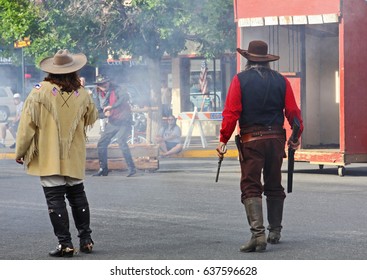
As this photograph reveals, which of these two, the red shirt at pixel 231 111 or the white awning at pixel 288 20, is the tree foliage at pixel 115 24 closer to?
the white awning at pixel 288 20

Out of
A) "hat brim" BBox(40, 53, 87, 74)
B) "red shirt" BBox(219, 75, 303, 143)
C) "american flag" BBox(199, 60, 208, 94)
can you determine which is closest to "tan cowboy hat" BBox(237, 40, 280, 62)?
"red shirt" BBox(219, 75, 303, 143)

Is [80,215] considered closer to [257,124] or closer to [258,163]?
[258,163]

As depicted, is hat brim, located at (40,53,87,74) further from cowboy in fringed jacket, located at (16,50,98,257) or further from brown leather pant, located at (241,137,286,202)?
brown leather pant, located at (241,137,286,202)

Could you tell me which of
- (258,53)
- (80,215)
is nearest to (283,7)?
(258,53)

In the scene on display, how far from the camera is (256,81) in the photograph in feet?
30.3

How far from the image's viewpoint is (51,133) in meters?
8.98

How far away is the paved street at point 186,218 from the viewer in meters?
9.09

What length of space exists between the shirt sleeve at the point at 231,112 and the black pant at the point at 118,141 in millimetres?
8328

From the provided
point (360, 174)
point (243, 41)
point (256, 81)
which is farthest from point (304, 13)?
point (256, 81)

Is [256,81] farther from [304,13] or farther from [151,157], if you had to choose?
[151,157]

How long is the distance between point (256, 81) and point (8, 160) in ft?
45.5

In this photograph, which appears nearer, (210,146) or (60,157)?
(60,157)

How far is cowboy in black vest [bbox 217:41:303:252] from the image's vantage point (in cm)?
914

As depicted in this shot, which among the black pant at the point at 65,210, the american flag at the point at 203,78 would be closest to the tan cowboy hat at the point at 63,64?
the black pant at the point at 65,210
